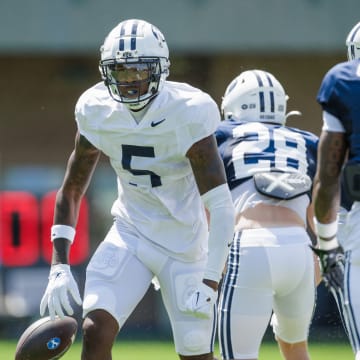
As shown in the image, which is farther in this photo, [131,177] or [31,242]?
[31,242]

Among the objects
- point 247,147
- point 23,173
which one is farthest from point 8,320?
point 247,147

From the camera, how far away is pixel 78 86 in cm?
1398

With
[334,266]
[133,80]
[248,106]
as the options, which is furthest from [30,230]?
[334,266]

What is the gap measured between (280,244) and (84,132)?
1036 mm

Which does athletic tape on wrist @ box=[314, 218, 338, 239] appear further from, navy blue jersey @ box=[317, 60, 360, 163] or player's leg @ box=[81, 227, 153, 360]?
player's leg @ box=[81, 227, 153, 360]

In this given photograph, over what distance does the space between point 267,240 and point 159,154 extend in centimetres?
69

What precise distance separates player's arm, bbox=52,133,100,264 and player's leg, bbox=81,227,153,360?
18 cm

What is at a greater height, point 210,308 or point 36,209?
point 210,308

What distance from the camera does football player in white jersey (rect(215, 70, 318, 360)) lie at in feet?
18.5

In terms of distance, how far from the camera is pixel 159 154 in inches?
212

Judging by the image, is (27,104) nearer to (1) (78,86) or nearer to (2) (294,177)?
(1) (78,86)

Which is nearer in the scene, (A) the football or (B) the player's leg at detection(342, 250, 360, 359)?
(B) the player's leg at detection(342, 250, 360, 359)

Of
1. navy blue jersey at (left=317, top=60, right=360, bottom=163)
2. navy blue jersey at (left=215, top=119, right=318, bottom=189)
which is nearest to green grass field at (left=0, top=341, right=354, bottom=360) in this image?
navy blue jersey at (left=215, top=119, right=318, bottom=189)

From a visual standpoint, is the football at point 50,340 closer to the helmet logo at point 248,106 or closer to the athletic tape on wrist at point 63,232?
the athletic tape on wrist at point 63,232
